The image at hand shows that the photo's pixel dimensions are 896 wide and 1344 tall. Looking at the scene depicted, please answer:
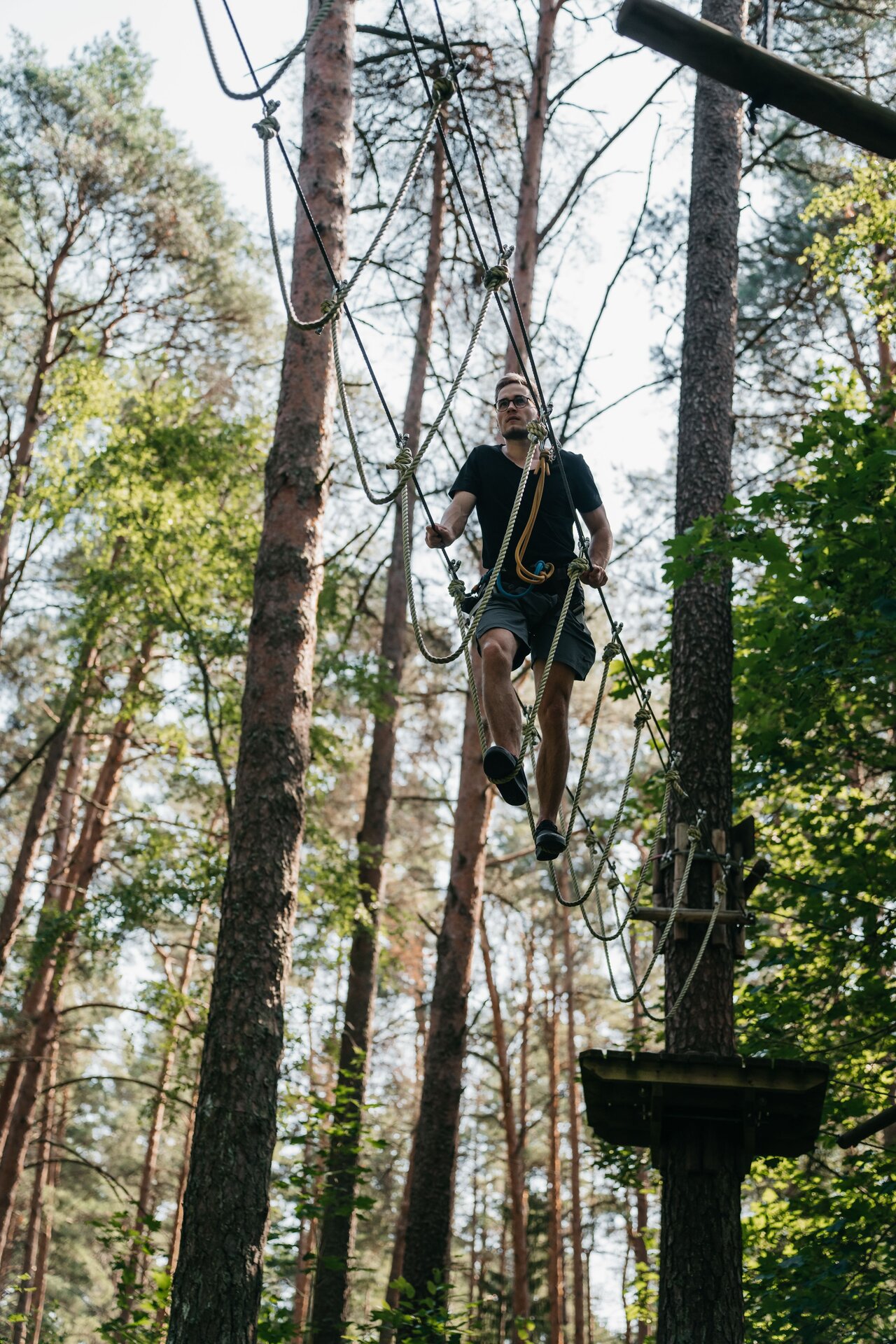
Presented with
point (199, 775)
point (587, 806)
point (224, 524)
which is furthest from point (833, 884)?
point (587, 806)

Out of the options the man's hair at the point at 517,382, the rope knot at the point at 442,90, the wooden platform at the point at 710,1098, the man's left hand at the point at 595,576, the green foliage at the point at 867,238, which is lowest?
the wooden platform at the point at 710,1098

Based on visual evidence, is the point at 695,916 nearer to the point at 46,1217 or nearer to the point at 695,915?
the point at 695,915

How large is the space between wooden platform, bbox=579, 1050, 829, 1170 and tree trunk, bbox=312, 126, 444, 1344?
79.2 inches

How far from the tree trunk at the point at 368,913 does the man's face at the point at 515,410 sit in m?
3.74

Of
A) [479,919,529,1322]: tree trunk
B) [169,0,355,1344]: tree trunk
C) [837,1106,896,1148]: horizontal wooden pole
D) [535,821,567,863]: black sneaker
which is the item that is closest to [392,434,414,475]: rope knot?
[535,821,567,863]: black sneaker

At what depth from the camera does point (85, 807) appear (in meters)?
15.5

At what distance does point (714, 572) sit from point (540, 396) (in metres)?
1.89

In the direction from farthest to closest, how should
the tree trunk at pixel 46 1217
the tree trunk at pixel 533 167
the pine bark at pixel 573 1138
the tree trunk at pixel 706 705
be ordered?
the tree trunk at pixel 46 1217
the pine bark at pixel 573 1138
the tree trunk at pixel 533 167
the tree trunk at pixel 706 705

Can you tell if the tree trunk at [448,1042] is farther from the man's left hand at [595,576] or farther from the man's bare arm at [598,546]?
the man's left hand at [595,576]

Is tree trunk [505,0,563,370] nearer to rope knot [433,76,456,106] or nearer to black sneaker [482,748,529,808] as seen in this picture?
rope knot [433,76,456,106]

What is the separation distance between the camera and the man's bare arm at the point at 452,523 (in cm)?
353

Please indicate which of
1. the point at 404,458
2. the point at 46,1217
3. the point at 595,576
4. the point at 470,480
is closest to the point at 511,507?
the point at 470,480

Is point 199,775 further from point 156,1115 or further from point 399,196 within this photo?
point 399,196

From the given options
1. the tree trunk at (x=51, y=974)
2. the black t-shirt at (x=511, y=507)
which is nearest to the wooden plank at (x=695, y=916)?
the black t-shirt at (x=511, y=507)
